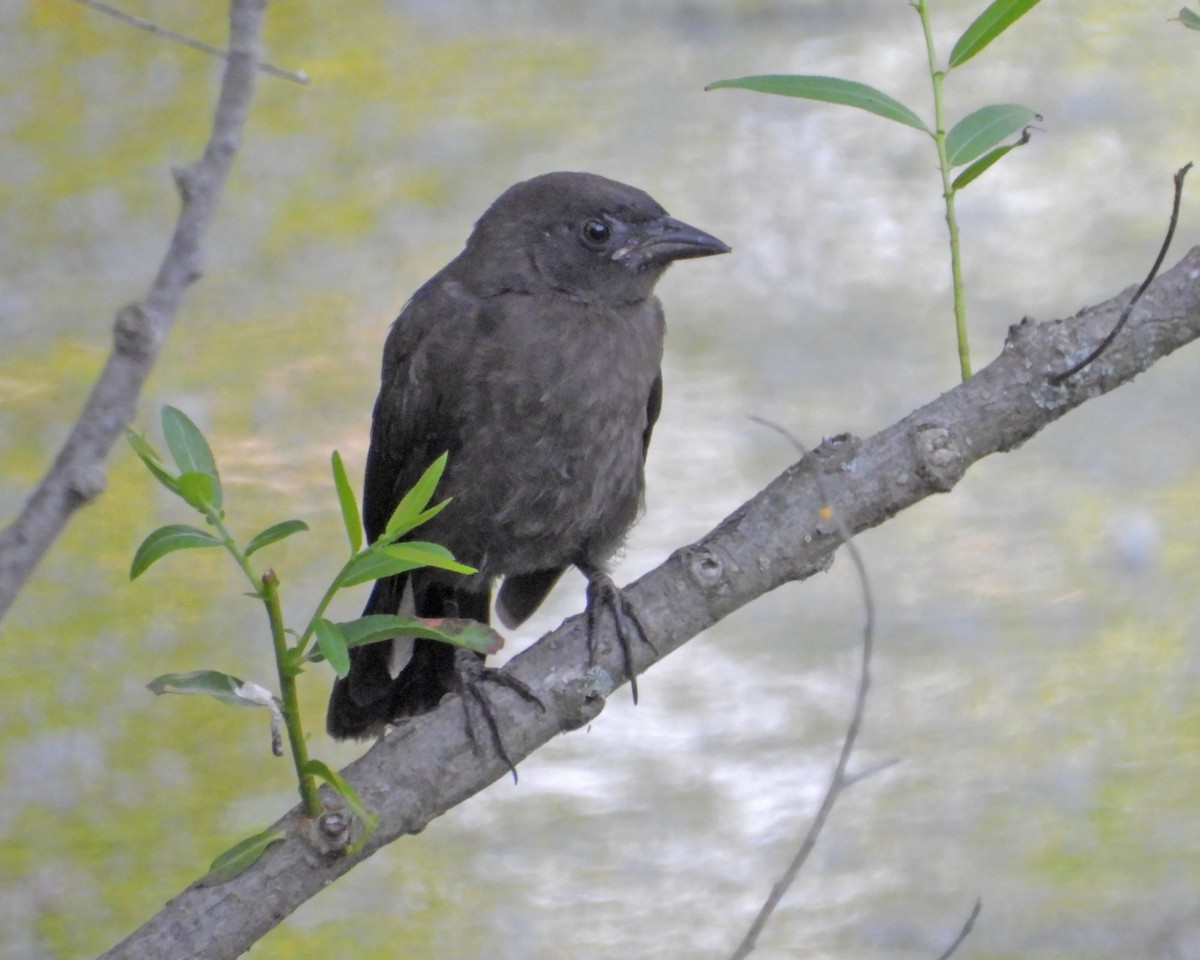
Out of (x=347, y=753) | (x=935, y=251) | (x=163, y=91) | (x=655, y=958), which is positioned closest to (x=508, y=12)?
(x=163, y=91)

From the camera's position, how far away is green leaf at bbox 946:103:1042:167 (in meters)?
1.53

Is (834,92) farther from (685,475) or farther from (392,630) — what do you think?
(685,475)

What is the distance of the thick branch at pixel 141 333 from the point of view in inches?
39.9

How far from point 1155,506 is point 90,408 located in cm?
297

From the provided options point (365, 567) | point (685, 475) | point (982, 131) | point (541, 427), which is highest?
point (685, 475)

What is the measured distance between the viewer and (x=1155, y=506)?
351 centimetres

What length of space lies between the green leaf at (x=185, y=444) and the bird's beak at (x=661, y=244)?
979 millimetres

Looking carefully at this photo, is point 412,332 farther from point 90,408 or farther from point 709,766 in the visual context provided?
point 709,766

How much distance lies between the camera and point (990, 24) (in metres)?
1.49

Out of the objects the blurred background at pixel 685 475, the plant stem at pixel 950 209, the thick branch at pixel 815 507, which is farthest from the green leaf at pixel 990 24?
the blurred background at pixel 685 475

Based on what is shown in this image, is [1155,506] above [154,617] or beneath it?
beneath

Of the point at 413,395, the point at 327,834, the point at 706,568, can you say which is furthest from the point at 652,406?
the point at 327,834

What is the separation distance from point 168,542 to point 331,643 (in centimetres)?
16

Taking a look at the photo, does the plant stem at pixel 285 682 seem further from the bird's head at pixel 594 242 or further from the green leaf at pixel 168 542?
the bird's head at pixel 594 242
